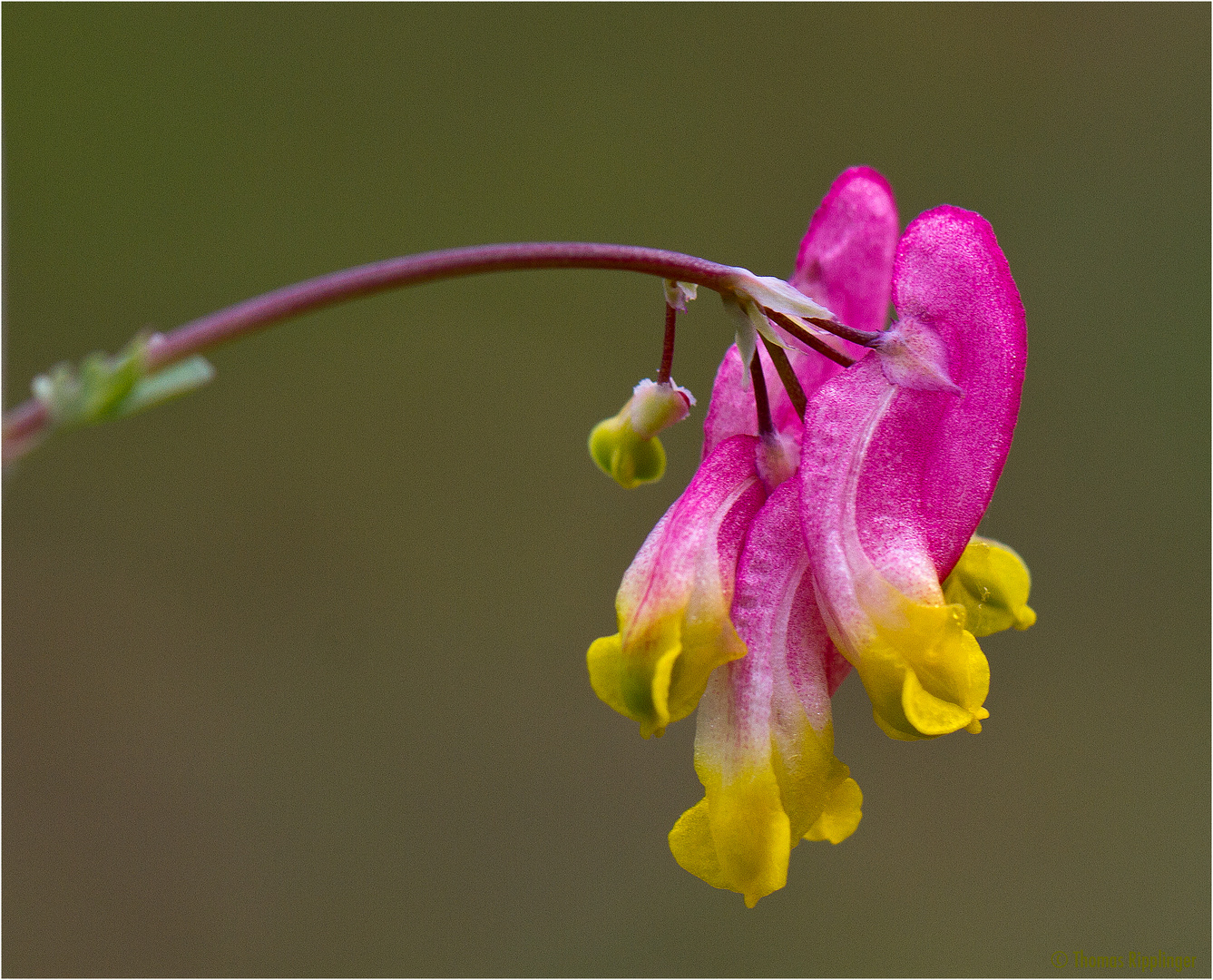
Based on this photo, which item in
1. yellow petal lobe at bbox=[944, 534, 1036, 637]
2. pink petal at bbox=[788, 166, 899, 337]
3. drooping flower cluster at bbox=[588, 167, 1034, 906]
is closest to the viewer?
drooping flower cluster at bbox=[588, 167, 1034, 906]

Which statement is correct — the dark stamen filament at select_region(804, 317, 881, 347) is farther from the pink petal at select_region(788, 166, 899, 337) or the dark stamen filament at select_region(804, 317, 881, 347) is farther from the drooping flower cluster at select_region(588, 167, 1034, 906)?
the pink petal at select_region(788, 166, 899, 337)

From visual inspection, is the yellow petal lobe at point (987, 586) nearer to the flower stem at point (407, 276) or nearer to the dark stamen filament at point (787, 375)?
the dark stamen filament at point (787, 375)

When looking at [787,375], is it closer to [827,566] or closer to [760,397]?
[760,397]

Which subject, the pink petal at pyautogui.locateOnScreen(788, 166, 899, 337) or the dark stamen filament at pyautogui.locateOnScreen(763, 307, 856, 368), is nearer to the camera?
the dark stamen filament at pyautogui.locateOnScreen(763, 307, 856, 368)

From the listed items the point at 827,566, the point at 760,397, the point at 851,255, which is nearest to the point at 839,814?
the point at 827,566

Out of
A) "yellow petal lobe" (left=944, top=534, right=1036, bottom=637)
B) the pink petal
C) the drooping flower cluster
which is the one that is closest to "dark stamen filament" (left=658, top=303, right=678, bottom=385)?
the drooping flower cluster

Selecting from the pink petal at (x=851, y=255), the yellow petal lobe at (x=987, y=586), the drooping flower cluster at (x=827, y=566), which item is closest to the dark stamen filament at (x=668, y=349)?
the drooping flower cluster at (x=827, y=566)

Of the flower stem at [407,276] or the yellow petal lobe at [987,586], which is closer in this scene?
the flower stem at [407,276]
